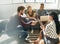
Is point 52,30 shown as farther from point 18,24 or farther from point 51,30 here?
point 18,24

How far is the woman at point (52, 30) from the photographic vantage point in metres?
0.99

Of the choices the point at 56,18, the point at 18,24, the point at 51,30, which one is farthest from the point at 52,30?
the point at 18,24

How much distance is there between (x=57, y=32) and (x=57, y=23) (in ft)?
0.28

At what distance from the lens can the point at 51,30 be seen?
1012mm

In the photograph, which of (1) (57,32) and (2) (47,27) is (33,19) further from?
(1) (57,32)

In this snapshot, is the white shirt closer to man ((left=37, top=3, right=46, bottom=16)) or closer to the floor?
man ((left=37, top=3, right=46, bottom=16))

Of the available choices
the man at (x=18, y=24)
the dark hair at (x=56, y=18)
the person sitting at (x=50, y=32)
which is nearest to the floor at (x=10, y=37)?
the man at (x=18, y=24)

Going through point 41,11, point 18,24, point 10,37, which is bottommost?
point 10,37

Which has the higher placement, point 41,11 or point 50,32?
point 41,11

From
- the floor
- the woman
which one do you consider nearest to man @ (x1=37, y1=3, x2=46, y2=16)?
the woman

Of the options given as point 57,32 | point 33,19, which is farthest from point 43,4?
point 57,32

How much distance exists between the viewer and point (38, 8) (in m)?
0.99

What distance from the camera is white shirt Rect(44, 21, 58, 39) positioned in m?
1.00

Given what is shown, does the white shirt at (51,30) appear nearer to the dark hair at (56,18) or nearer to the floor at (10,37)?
the dark hair at (56,18)
